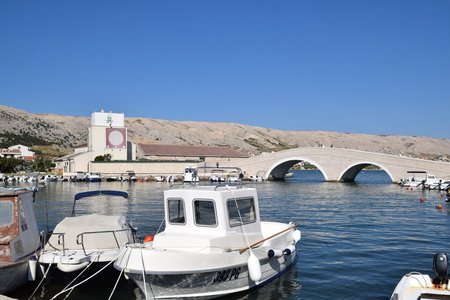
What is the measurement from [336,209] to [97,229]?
24.0 metres

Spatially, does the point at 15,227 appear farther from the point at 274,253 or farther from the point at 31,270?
the point at 274,253

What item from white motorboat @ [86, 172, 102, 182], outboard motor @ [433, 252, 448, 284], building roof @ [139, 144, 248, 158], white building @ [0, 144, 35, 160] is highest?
white building @ [0, 144, 35, 160]

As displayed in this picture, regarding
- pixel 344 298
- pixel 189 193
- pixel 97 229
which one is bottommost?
pixel 344 298

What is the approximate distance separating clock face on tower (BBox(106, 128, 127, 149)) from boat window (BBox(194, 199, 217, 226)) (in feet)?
286

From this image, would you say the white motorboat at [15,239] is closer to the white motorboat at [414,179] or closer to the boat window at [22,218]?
the boat window at [22,218]

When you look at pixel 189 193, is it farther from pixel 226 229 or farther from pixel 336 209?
pixel 336 209

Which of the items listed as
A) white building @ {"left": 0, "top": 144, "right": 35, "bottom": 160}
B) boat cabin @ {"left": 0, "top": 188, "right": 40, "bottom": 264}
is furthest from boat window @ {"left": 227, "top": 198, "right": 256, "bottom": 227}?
white building @ {"left": 0, "top": 144, "right": 35, "bottom": 160}

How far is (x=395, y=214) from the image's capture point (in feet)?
109

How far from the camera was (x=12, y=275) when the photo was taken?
1306cm

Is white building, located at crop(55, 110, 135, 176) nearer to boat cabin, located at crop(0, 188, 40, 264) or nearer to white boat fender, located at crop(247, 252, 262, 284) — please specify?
boat cabin, located at crop(0, 188, 40, 264)

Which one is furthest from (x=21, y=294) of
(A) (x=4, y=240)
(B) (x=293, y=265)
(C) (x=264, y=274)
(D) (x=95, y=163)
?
(D) (x=95, y=163)

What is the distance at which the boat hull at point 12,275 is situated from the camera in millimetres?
12719

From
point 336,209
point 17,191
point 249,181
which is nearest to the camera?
point 17,191

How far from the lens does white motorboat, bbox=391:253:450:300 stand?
9695mm
